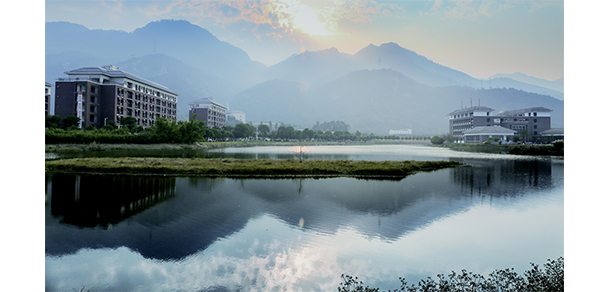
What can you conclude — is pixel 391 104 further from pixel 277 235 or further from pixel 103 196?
pixel 277 235

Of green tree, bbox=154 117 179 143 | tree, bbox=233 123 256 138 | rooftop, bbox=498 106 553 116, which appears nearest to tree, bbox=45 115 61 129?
green tree, bbox=154 117 179 143

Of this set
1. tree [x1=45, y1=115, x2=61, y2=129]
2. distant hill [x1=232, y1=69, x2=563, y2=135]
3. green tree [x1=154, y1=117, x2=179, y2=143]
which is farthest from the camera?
distant hill [x1=232, y1=69, x2=563, y2=135]

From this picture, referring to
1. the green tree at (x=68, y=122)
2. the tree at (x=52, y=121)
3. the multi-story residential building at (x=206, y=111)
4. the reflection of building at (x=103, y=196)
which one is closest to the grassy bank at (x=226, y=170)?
the reflection of building at (x=103, y=196)

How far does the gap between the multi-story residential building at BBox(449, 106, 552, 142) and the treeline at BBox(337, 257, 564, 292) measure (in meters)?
64.1

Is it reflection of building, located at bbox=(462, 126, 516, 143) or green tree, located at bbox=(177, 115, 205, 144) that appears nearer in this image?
green tree, located at bbox=(177, 115, 205, 144)

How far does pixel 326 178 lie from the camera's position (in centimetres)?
1725

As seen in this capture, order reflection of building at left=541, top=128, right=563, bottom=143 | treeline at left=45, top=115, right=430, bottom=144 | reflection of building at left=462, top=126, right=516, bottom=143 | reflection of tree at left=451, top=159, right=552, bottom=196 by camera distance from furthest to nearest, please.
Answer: reflection of building at left=462, top=126, right=516, bottom=143 < reflection of building at left=541, top=128, right=563, bottom=143 < treeline at left=45, top=115, right=430, bottom=144 < reflection of tree at left=451, top=159, right=552, bottom=196

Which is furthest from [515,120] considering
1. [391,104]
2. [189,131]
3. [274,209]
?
[391,104]

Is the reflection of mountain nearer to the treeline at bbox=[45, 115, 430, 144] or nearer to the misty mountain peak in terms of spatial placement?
the misty mountain peak

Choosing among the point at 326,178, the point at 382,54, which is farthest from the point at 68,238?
the point at 382,54

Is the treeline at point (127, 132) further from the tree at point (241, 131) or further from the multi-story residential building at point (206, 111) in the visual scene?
the multi-story residential building at point (206, 111)

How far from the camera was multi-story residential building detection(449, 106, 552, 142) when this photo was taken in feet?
204

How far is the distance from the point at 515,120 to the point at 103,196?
8052 centimetres

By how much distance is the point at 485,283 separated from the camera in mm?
5195
